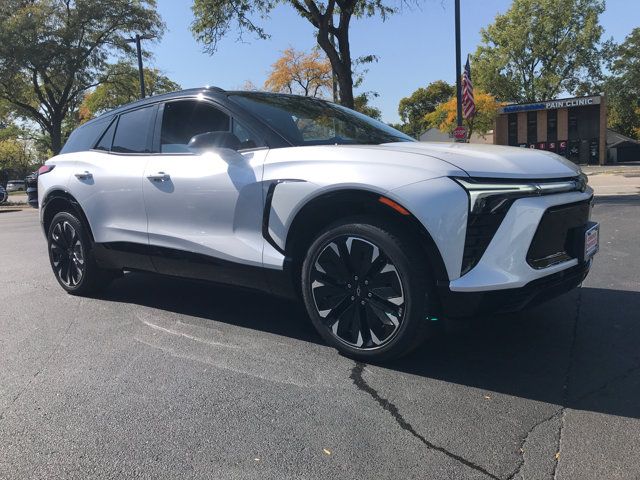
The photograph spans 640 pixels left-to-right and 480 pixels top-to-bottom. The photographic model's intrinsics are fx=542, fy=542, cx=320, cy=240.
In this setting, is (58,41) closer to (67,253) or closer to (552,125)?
(67,253)

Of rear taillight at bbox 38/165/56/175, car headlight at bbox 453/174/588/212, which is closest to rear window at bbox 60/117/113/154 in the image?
rear taillight at bbox 38/165/56/175

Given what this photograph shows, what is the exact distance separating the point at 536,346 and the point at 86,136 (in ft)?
14.0

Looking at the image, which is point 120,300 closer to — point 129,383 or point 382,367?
point 129,383

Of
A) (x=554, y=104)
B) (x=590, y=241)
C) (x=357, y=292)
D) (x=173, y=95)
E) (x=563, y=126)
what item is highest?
(x=554, y=104)

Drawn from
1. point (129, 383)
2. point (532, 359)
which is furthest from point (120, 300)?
point (532, 359)

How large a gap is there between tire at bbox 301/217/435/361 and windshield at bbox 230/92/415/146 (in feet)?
2.62

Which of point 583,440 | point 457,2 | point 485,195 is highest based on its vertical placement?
point 457,2

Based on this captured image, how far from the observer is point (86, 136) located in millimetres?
5086

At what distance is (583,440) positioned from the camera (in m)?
2.34

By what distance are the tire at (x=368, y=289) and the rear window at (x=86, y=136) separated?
274cm

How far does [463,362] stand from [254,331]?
1.50 meters

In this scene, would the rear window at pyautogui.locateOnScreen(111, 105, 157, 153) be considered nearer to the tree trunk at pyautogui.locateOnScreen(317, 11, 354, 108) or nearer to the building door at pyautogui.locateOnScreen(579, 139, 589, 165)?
the tree trunk at pyautogui.locateOnScreen(317, 11, 354, 108)

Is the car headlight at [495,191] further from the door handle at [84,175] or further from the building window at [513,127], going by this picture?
the building window at [513,127]

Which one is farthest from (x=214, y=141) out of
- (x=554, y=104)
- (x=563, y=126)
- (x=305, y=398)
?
(x=563, y=126)
